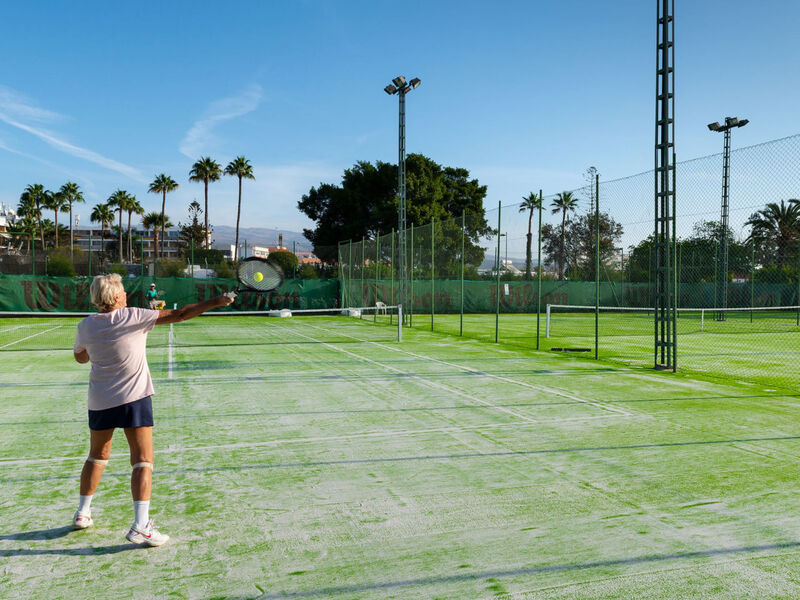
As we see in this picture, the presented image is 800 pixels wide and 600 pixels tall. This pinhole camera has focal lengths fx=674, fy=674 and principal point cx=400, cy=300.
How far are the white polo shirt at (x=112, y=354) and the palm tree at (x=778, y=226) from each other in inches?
510

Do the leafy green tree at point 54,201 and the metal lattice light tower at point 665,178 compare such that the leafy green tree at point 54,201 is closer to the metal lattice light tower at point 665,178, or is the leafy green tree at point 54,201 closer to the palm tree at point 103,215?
the palm tree at point 103,215

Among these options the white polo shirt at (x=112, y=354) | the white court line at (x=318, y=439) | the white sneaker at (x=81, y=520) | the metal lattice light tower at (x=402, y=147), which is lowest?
the white court line at (x=318, y=439)

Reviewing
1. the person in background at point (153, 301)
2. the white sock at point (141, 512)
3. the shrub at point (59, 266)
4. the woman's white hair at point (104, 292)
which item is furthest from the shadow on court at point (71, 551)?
the shrub at point (59, 266)

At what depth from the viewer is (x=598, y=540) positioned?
4137mm

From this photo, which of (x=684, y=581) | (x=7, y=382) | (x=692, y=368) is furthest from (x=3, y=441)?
(x=692, y=368)

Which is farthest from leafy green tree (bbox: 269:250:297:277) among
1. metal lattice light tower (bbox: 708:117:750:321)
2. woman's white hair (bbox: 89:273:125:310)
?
woman's white hair (bbox: 89:273:125:310)

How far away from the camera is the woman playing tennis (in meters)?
3.94

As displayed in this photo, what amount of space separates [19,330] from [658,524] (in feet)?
74.7

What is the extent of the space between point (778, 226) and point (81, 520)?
17.2 metres

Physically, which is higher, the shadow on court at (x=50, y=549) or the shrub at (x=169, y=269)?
the shrub at (x=169, y=269)

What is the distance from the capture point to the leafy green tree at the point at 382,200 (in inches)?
2088

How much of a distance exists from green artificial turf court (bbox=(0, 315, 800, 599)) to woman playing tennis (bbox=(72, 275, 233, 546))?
326 millimetres

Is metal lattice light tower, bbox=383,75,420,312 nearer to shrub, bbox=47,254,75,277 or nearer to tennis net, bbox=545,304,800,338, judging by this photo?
tennis net, bbox=545,304,800,338

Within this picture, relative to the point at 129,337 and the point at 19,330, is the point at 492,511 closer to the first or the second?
the point at 129,337
